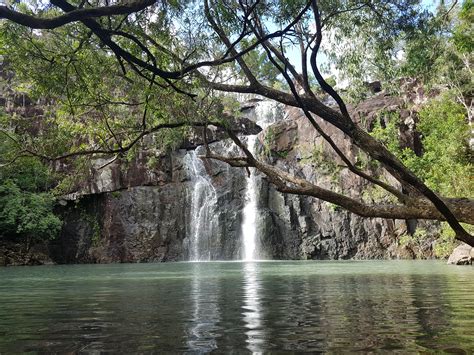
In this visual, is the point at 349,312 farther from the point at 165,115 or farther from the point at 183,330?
the point at 165,115

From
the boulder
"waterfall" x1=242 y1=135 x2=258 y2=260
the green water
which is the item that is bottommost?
the green water

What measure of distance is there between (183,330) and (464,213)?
17.0 feet

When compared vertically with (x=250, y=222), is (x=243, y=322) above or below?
below

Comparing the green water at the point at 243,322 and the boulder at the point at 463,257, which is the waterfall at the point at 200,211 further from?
the green water at the point at 243,322

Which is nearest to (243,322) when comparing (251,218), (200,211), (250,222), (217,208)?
(250,222)

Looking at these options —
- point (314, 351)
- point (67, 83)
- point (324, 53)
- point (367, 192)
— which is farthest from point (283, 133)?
point (314, 351)

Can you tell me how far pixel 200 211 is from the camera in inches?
1412

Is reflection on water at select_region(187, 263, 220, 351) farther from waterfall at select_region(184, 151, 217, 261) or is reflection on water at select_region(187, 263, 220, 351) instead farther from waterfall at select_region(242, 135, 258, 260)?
waterfall at select_region(184, 151, 217, 261)

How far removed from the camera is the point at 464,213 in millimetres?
7797

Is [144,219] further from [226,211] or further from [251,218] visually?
[251,218]

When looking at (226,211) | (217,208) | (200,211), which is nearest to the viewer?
(226,211)

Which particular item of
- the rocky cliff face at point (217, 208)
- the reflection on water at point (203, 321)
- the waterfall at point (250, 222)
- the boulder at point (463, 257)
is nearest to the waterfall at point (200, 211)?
the rocky cliff face at point (217, 208)

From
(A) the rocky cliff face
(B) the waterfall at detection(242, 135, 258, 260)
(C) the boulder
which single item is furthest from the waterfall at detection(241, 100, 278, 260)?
(C) the boulder

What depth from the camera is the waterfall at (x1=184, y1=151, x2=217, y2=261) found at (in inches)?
1380
